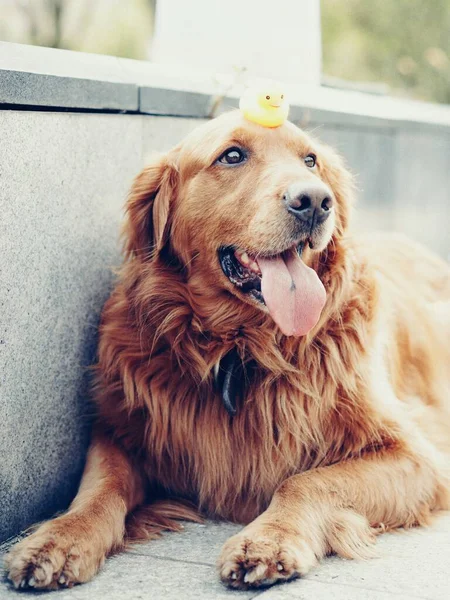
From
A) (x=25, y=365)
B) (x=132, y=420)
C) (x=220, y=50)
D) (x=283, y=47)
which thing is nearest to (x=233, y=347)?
(x=132, y=420)

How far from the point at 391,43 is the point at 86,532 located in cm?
3395

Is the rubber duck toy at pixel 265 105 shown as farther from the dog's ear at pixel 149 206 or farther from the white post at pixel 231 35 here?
the white post at pixel 231 35

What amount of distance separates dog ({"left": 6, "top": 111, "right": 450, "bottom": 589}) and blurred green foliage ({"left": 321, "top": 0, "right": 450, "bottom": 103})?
31340 millimetres

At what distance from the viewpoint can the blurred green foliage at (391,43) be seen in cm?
3378

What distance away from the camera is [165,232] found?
3938 millimetres

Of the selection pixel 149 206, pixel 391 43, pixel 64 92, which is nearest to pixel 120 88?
pixel 64 92

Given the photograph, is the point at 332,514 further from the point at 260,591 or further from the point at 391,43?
the point at 391,43

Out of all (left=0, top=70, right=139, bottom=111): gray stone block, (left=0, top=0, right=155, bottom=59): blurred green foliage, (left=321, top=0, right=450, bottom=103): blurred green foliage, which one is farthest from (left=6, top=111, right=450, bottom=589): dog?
(left=321, top=0, right=450, bottom=103): blurred green foliage

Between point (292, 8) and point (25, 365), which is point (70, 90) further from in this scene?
point (292, 8)

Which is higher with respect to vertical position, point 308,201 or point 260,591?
point 308,201

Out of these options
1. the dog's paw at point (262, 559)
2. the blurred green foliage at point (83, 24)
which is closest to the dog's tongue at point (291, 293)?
the dog's paw at point (262, 559)

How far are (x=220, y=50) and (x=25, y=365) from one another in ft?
11.0

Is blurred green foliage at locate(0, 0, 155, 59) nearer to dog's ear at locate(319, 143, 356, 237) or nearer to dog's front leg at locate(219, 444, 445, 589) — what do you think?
dog's ear at locate(319, 143, 356, 237)

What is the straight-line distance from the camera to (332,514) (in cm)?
342
